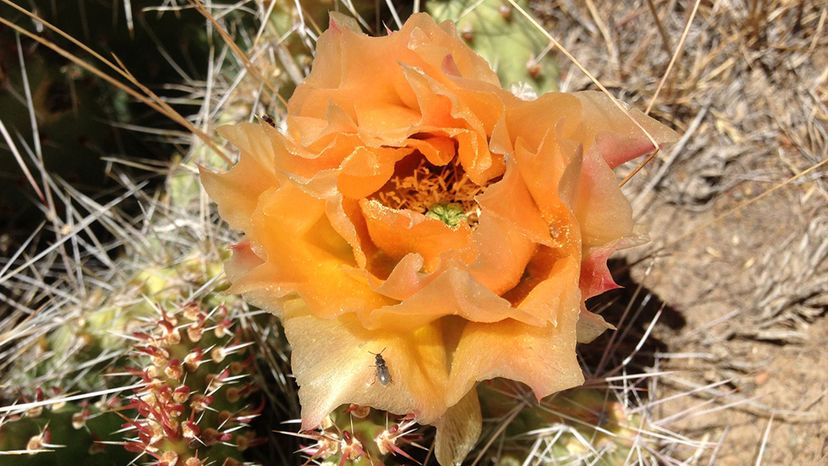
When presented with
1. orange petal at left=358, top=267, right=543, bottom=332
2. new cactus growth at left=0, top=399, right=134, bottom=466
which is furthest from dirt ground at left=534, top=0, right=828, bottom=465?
new cactus growth at left=0, top=399, right=134, bottom=466

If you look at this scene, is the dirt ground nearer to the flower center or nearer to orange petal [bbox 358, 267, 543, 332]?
the flower center

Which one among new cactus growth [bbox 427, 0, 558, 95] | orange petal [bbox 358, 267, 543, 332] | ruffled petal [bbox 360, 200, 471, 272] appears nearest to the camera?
orange petal [bbox 358, 267, 543, 332]

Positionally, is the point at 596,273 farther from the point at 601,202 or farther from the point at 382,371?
the point at 382,371

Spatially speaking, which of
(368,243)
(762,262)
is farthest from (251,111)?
(762,262)

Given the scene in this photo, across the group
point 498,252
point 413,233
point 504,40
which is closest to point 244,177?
point 413,233

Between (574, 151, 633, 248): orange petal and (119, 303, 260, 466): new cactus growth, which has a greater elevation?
(574, 151, 633, 248): orange petal

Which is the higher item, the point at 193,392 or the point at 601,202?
the point at 601,202

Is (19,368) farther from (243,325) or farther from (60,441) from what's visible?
(243,325)
